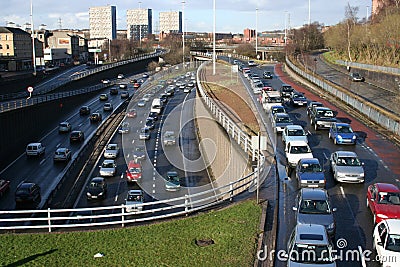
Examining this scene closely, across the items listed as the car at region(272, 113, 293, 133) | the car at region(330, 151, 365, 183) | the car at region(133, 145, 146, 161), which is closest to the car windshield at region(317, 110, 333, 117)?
the car at region(272, 113, 293, 133)

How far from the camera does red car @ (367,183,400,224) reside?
1636 cm

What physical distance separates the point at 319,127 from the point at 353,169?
1165 cm

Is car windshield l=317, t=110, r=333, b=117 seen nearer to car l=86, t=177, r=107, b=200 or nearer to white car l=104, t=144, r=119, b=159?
car l=86, t=177, r=107, b=200

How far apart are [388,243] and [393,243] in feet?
0.42

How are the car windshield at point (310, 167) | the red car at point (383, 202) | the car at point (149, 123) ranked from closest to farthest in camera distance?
the red car at point (383, 202), the car windshield at point (310, 167), the car at point (149, 123)

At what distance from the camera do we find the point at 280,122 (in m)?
32.8

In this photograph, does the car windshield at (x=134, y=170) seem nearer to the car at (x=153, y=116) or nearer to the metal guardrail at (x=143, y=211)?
the metal guardrail at (x=143, y=211)

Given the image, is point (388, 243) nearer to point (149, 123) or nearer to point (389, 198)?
point (389, 198)

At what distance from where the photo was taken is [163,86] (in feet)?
304

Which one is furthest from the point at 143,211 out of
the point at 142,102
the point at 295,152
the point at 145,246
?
the point at 142,102

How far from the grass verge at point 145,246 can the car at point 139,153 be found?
25.6m

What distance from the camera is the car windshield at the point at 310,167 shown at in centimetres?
2128

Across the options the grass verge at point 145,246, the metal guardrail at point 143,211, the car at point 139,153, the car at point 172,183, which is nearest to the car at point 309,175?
the metal guardrail at point 143,211

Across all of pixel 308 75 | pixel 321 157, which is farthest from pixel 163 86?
pixel 321 157
